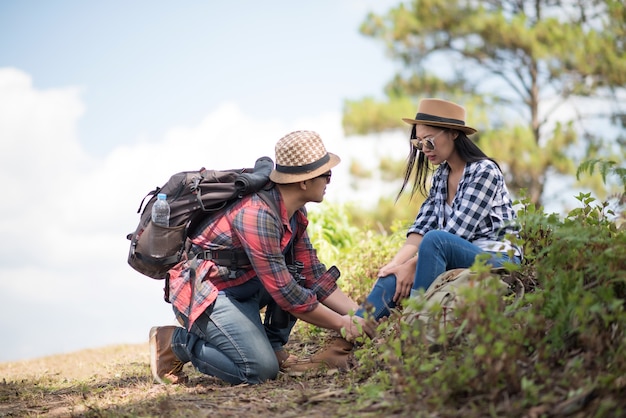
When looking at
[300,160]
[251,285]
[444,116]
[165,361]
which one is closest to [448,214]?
[444,116]

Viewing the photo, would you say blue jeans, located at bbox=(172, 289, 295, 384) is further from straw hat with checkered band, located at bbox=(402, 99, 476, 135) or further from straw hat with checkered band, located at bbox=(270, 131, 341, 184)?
straw hat with checkered band, located at bbox=(402, 99, 476, 135)

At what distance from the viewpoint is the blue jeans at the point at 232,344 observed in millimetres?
4480

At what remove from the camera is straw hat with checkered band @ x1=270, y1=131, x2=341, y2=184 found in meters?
4.39

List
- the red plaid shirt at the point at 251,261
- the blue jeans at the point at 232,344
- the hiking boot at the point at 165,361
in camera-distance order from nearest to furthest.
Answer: the red plaid shirt at the point at 251,261
the blue jeans at the point at 232,344
the hiking boot at the point at 165,361

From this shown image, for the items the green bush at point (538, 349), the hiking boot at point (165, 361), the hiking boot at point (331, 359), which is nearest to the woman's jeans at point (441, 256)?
the hiking boot at point (331, 359)

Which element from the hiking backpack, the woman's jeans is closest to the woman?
the woman's jeans

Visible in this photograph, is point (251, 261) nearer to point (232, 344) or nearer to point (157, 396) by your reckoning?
point (232, 344)

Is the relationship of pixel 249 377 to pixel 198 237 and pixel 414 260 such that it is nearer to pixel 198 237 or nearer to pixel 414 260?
pixel 198 237

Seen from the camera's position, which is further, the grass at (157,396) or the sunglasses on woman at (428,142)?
the sunglasses on woman at (428,142)

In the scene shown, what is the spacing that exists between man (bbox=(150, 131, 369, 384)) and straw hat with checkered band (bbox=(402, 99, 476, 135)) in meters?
0.75

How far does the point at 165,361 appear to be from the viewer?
189 inches

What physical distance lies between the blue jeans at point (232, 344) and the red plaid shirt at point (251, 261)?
4.8 inches

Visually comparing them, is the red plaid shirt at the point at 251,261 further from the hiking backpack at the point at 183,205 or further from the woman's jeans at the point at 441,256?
the woman's jeans at the point at 441,256

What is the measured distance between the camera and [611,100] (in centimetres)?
1641
